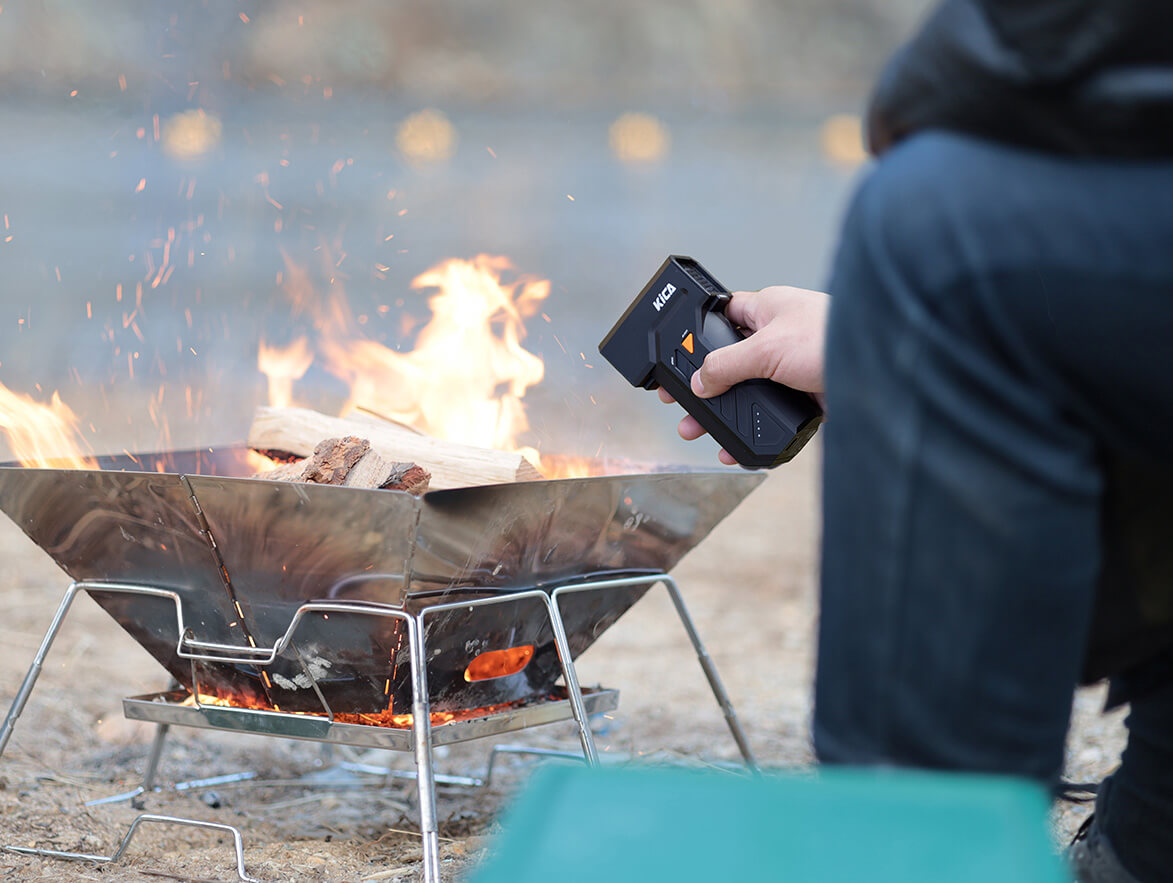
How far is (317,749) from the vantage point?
2061 millimetres

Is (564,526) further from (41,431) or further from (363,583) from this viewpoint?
(41,431)

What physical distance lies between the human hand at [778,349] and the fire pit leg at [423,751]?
17.8 inches

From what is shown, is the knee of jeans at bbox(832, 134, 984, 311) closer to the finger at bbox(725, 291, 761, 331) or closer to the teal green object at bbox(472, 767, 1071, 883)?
the teal green object at bbox(472, 767, 1071, 883)

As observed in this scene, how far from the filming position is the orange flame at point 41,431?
152 centimetres

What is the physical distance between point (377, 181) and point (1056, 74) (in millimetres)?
14647

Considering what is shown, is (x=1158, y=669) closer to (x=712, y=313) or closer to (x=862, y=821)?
(x=862, y=821)

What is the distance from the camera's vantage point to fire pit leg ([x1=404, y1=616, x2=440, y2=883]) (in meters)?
1.09

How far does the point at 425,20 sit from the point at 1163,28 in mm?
19887

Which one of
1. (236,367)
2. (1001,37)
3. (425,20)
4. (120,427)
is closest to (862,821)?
(1001,37)

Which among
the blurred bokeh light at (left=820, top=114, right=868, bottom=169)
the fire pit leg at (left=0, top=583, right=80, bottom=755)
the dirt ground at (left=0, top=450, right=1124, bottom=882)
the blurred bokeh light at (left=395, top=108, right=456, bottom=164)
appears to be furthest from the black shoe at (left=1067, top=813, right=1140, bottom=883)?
the blurred bokeh light at (left=820, top=114, right=868, bottom=169)

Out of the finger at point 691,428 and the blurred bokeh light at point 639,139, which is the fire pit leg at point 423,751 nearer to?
the finger at point 691,428

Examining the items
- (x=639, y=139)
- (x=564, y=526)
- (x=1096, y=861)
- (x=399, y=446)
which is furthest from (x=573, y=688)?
(x=639, y=139)

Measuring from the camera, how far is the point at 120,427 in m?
5.12

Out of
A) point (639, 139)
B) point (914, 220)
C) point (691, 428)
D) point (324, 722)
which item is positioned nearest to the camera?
point (914, 220)
